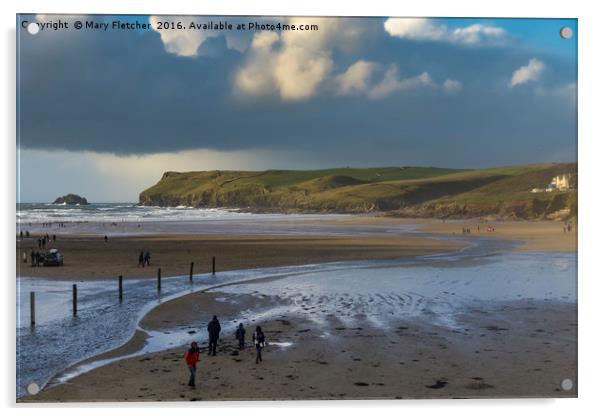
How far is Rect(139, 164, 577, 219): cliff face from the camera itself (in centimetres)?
841

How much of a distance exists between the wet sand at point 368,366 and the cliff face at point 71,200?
8.90 ft

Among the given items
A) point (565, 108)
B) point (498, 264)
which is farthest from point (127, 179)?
point (498, 264)

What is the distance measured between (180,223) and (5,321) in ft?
18.3

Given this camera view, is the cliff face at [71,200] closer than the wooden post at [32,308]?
No

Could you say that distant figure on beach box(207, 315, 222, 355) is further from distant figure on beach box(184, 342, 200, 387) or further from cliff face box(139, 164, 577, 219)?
cliff face box(139, 164, 577, 219)

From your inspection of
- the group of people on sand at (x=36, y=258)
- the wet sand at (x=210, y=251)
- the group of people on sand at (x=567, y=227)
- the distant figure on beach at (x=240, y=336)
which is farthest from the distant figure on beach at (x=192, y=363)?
the group of people on sand at (x=567, y=227)

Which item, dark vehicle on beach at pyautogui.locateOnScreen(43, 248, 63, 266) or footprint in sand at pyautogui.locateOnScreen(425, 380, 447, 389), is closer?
footprint in sand at pyautogui.locateOnScreen(425, 380, 447, 389)

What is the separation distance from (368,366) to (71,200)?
18.5ft

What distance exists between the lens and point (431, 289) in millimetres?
11695

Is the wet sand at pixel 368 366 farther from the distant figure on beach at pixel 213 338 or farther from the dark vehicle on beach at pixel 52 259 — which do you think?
the dark vehicle on beach at pixel 52 259

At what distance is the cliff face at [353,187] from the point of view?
8414mm

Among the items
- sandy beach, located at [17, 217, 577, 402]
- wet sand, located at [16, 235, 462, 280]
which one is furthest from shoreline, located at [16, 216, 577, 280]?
sandy beach, located at [17, 217, 577, 402]

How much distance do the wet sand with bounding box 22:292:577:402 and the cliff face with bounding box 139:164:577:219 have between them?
203cm

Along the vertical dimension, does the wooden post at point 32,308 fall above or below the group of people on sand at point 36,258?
below
